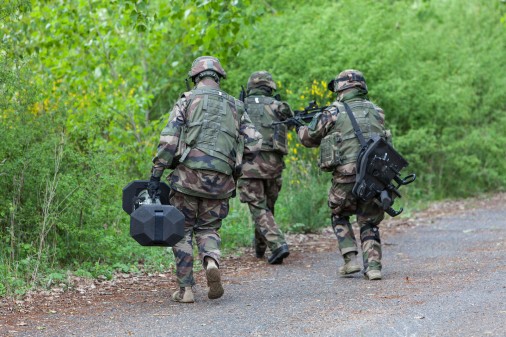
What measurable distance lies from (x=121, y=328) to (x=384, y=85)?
10.9 metres

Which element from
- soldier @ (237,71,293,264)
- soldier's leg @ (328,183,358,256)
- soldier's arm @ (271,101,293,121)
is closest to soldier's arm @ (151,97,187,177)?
soldier's leg @ (328,183,358,256)

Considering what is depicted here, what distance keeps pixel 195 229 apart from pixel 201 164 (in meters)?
0.64

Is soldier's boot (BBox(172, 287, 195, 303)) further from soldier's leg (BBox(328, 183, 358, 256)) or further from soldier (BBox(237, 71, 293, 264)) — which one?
soldier (BBox(237, 71, 293, 264))

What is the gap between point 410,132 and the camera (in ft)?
56.6

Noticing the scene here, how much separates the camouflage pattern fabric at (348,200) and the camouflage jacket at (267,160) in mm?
1040

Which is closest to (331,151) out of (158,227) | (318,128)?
(318,128)

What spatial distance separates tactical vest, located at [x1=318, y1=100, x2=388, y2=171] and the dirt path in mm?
1192

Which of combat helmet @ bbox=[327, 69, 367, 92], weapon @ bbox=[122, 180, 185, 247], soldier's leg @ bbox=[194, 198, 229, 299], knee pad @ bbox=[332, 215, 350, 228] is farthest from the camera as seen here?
knee pad @ bbox=[332, 215, 350, 228]

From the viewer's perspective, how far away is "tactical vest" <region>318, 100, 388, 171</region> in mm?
8688

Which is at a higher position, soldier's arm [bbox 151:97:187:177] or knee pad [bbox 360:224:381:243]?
soldier's arm [bbox 151:97:187:177]

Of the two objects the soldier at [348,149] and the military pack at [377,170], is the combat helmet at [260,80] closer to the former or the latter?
the soldier at [348,149]

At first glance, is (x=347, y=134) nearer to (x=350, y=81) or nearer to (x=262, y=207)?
(x=350, y=81)

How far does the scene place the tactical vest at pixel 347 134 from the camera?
869cm

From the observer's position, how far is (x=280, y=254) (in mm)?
9836
